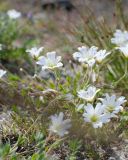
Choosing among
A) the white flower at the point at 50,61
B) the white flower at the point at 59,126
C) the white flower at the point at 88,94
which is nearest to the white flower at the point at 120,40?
the white flower at the point at 50,61

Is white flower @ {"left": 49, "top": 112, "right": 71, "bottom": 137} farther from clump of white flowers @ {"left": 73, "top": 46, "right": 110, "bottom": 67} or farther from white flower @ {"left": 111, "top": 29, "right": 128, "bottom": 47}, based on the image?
white flower @ {"left": 111, "top": 29, "right": 128, "bottom": 47}

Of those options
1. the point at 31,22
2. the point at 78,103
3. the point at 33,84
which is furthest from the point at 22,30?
the point at 78,103

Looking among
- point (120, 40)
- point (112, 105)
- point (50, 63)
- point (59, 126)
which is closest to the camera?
point (59, 126)

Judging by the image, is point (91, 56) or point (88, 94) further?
point (91, 56)

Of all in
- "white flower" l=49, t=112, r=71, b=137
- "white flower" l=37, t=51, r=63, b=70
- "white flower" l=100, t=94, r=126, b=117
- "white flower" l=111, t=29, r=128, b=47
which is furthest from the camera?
"white flower" l=111, t=29, r=128, b=47

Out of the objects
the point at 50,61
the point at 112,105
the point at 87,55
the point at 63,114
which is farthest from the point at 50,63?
the point at 112,105

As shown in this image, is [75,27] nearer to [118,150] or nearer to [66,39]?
[66,39]

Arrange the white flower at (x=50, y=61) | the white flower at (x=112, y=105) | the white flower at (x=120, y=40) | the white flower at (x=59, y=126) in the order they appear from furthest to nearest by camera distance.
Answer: the white flower at (x=120, y=40) → the white flower at (x=50, y=61) → the white flower at (x=112, y=105) → the white flower at (x=59, y=126)

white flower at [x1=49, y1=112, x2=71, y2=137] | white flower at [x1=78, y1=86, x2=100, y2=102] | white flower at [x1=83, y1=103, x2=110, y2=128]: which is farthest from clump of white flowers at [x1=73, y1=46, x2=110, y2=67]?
white flower at [x1=49, y1=112, x2=71, y2=137]

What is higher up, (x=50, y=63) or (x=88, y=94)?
(x=50, y=63)

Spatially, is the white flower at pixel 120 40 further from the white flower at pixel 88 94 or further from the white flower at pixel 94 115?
the white flower at pixel 94 115

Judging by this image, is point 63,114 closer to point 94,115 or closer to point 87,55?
point 94,115

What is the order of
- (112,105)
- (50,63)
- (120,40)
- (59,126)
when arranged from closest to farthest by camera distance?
(59,126) → (112,105) → (50,63) → (120,40)
